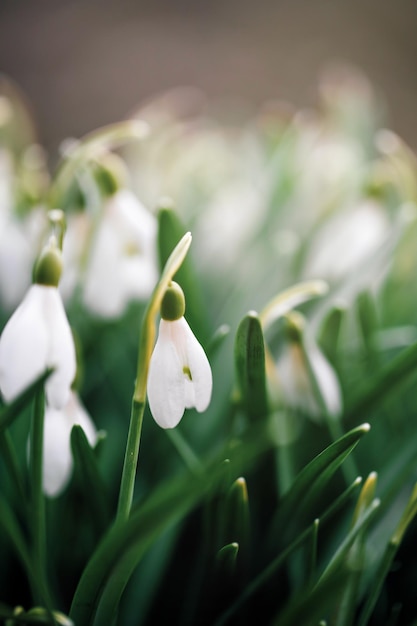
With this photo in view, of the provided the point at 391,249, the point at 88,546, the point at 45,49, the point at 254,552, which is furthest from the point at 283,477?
the point at 45,49

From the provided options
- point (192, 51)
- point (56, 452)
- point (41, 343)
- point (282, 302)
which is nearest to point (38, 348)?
point (41, 343)

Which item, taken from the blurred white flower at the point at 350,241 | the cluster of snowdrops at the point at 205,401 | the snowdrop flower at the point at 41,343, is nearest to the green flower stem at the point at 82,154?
the cluster of snowdrops at the point at 205,401

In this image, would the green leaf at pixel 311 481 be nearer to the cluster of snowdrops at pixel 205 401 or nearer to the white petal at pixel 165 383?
the cluster of snowdrops at pixel 205 401

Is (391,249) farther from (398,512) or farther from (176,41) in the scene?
(176,41)

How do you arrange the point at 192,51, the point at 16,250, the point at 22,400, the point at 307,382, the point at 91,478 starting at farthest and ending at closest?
the point at 192,51, the point at 16,250, the point at 307,382, the point at 91,478, the point at 22,400

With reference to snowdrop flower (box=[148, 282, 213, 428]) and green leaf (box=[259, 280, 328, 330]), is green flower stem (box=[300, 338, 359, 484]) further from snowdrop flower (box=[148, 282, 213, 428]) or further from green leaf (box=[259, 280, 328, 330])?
snowdrop flower (box=[148, 282, 213, 428])

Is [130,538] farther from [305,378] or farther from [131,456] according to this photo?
[305,378]
